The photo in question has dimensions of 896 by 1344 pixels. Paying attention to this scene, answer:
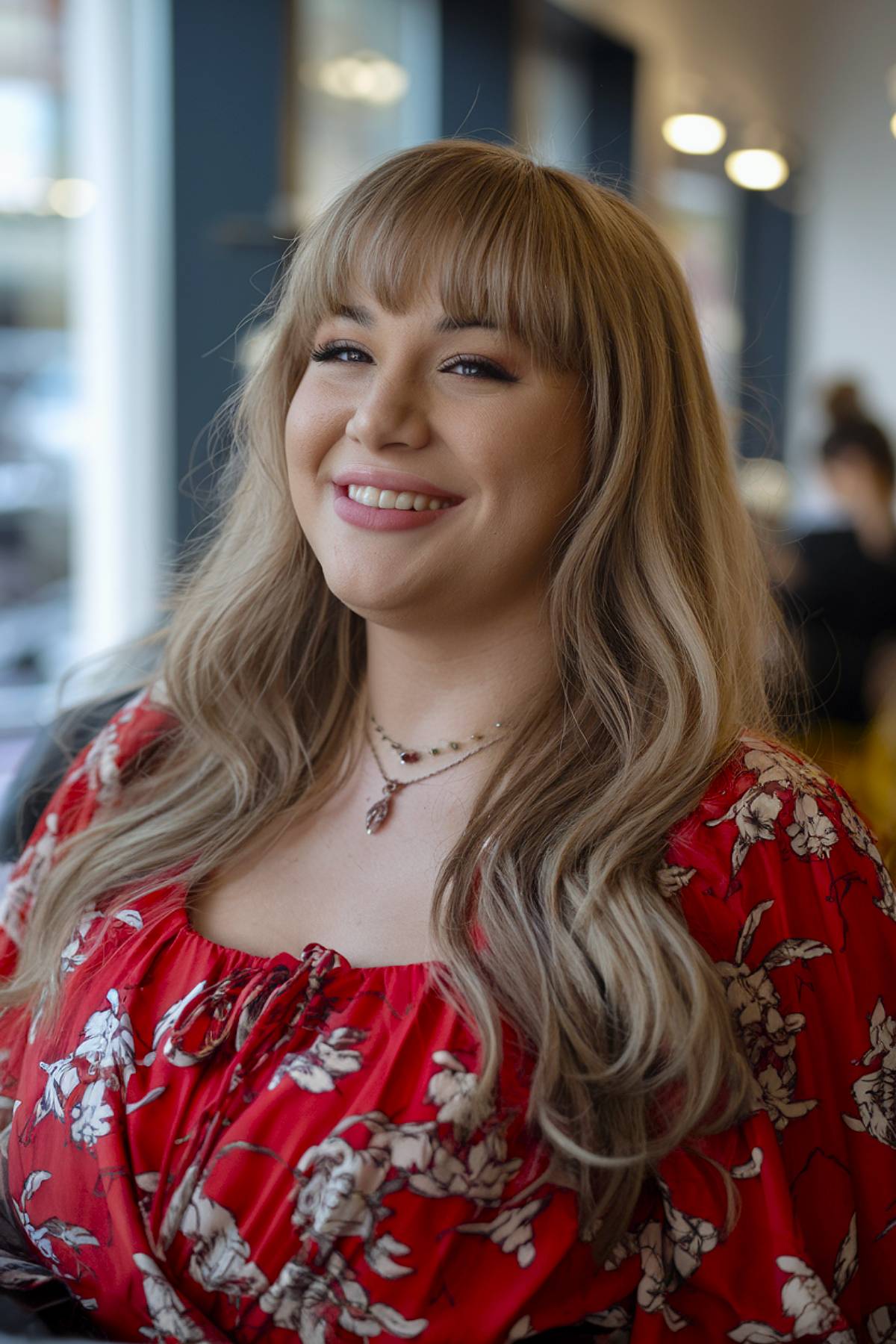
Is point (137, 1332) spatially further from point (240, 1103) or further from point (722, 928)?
point (722, 928)

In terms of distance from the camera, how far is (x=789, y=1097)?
3.75 feet

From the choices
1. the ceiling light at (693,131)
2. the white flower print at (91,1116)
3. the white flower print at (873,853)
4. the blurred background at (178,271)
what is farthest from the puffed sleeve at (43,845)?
the ceiling light at (693,131)

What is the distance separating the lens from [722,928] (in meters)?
1.14

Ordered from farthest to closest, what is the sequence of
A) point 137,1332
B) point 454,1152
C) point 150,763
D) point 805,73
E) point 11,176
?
point 805,73 → point 11,176 → point 150,763 → point 137,1332 → point 454,1152

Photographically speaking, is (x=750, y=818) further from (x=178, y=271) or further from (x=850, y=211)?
(x=850, y=211)

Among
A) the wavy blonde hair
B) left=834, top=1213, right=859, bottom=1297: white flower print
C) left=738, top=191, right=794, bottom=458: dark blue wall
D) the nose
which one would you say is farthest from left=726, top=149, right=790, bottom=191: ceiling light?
left=834, top=1213, right=859, bottom=1297: white flower print

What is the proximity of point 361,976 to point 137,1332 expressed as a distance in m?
0.36

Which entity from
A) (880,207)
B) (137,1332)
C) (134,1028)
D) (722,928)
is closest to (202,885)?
(134,1028)

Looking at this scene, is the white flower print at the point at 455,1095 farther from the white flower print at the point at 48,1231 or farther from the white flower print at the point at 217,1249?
the white flower print at the point at 48,1231

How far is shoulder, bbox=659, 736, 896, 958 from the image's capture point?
115 centimetres

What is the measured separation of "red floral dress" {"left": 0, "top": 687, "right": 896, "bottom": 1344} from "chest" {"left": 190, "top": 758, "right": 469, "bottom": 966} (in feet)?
0.15

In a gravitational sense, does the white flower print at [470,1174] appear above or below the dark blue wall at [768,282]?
below

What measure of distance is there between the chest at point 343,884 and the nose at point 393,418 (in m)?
0.35

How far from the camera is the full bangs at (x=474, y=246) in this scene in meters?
1.18
